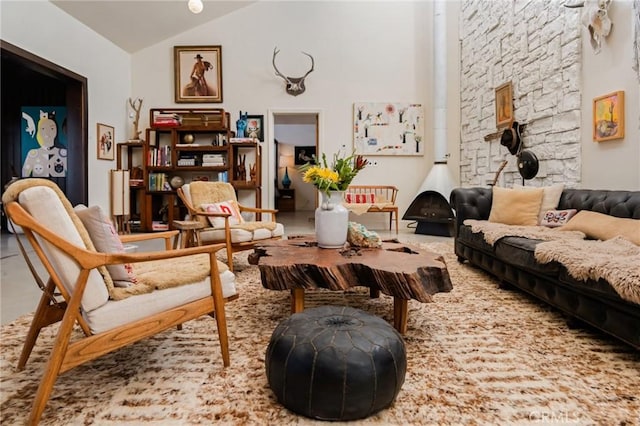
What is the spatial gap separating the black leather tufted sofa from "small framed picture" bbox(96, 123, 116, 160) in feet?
17.3

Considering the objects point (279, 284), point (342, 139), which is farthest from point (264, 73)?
point (279, 284)

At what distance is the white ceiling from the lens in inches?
201

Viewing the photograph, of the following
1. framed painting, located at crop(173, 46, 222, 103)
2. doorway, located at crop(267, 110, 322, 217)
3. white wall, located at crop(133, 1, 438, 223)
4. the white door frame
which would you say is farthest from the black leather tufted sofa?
doorway, located at crop(267, 110, 322, 217)

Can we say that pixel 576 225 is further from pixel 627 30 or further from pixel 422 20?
pixel 422 20

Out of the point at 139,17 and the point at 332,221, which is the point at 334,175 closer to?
the point at 332,221

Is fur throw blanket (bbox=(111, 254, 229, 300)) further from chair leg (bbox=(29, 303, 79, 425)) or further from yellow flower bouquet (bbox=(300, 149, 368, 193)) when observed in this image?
yellow flower bouquet (bbox=(300, 149, 368, 193))

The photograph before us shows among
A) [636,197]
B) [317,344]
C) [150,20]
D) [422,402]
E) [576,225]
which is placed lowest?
[422,402]

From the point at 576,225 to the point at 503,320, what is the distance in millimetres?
1147

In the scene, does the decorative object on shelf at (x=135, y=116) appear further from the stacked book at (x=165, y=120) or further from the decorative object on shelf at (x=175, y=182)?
the decorative object on shelf at (x=175, y=182)

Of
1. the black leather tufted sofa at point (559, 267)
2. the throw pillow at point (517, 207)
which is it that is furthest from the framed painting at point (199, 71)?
the throw pillow at point (517, 207)

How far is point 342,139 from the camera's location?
22.2 ft

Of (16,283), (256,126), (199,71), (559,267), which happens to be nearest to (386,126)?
(256,126)

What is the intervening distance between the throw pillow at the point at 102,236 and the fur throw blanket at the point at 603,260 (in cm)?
207

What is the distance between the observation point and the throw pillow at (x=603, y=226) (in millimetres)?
2375
